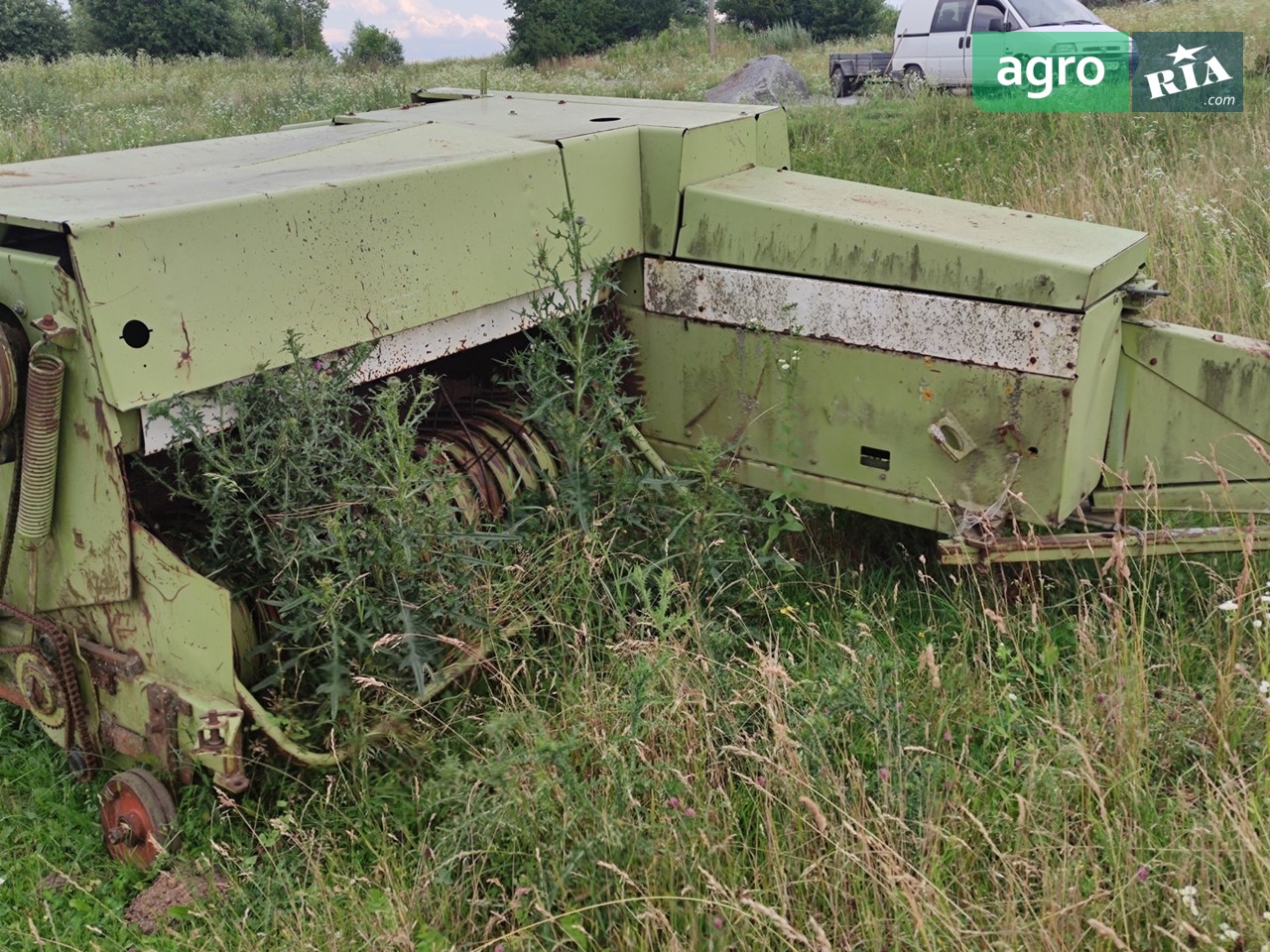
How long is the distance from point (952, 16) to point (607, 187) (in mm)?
12163

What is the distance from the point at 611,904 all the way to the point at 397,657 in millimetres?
782

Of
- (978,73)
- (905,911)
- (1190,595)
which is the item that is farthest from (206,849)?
(978,73)

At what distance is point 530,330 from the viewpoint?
11.5 feet

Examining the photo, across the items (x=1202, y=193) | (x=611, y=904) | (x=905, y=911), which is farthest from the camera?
(x=1202, y=193)

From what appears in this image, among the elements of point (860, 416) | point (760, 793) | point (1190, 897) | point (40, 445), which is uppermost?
point (40, 445)

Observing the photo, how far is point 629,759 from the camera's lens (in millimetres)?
2381

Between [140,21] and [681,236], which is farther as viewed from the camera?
[140,21]

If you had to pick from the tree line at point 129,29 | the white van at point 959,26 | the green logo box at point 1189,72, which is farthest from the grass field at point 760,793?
the tree line at point 129,29

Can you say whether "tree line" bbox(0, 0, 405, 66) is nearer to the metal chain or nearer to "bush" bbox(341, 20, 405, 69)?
"bush" bbox(341, 20, 405, 69)

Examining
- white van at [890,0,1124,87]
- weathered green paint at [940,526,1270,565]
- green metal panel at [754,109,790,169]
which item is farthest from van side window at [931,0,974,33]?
weathered green paint at [940,526,1270,565]

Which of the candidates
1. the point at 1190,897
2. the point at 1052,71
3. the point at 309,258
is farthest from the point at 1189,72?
the point at 1190,897

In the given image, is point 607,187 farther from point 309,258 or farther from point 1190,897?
point 1190,897

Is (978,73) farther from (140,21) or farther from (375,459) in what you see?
(140,21)

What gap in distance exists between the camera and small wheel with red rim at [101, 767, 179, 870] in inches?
101
